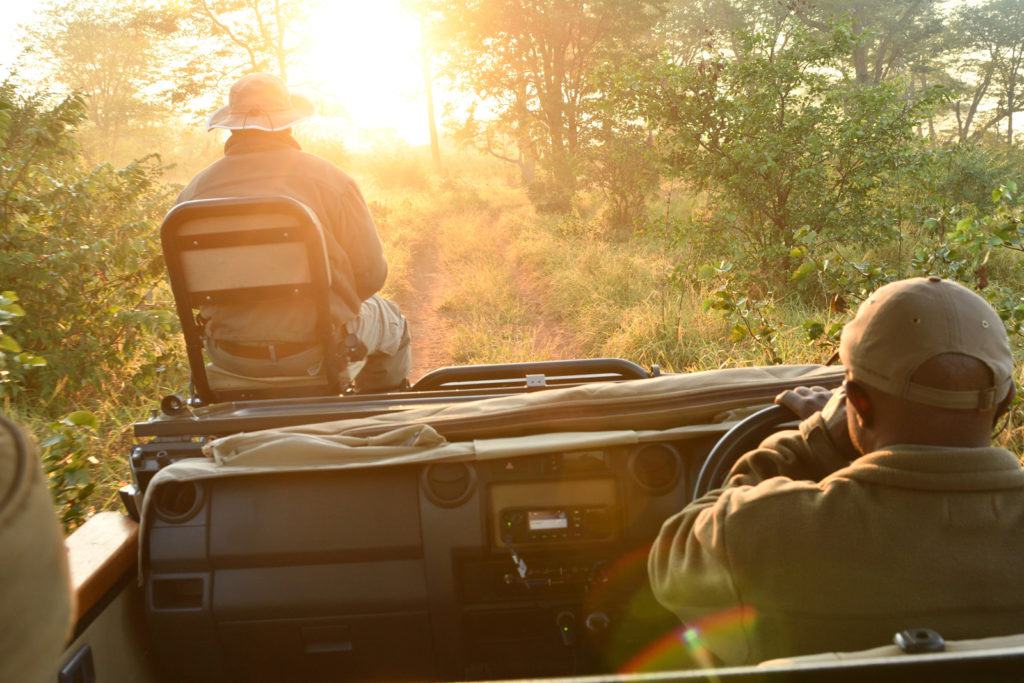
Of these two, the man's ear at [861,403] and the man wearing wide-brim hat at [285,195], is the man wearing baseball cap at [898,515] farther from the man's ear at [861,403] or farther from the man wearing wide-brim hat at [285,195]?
the man wearing wide-brim hat at [285,195]

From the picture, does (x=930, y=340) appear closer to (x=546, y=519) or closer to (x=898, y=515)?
(x=898, y=515)

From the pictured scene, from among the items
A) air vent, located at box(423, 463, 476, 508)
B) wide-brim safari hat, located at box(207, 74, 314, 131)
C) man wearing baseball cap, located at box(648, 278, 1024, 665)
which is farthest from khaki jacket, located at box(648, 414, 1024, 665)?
wide-brim safari hat, located at box(207, 74, 314, 131)

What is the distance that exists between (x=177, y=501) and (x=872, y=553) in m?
1.55

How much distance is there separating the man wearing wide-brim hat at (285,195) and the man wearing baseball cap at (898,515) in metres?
2.28

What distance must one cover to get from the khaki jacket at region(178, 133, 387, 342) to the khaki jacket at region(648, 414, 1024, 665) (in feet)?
7.41

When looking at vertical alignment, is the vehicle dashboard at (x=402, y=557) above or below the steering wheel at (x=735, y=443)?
Result: below

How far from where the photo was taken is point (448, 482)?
6.60 ft

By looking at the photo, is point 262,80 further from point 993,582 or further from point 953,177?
point 953,177

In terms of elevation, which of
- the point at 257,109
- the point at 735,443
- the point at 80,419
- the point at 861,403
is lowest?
the point at 80,419

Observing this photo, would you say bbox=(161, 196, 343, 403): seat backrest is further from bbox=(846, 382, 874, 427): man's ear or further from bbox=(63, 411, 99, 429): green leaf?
bbox=(846, 382, 874, 427): man's ear

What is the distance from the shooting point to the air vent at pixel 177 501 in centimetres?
199

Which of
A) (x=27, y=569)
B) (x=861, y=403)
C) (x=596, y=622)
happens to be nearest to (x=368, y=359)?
(x=596, y=622)

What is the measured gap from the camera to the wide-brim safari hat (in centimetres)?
340

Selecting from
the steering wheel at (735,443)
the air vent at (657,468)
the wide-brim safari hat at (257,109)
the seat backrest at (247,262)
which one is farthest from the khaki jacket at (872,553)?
the wide-brim safari hat at (257,109)
